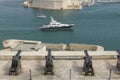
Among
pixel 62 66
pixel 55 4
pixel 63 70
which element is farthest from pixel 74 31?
pixel 63 70

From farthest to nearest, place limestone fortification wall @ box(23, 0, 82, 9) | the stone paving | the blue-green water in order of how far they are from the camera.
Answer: limestone fortification wall @ box(23, 0, 82, 9), the blue-green water, the stone paving

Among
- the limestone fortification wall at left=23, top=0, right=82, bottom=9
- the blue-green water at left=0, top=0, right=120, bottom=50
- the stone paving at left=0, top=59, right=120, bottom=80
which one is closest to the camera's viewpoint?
the stone paving at left=0, top=59, right=120, bottom=80

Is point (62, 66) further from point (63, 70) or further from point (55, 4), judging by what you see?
point (55, 4)

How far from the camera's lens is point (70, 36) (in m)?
61.1

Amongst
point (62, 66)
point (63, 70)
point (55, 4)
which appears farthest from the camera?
point (55, 4)

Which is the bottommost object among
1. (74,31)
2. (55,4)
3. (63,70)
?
(74,31)

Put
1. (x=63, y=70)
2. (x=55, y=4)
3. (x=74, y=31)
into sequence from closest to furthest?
(x=63, y=70), (x=74, y=31), (x=55, y=4)

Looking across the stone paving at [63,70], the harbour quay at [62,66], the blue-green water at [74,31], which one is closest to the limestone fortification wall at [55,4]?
the blue-green water at [74,31]

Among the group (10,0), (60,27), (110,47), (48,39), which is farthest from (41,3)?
(110,47)

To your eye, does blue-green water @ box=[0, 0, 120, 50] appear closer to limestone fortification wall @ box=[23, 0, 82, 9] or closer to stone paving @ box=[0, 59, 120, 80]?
limestone fortification wall @ box=[23, 0, 82, 9]

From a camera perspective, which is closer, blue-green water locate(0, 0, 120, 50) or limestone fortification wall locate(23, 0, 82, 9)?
blue-green water locate(0, 0, 120, 50)

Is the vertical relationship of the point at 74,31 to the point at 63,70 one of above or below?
below

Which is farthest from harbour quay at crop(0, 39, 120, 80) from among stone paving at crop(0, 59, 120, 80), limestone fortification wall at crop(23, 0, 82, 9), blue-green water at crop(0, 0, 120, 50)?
limestone fortification wall at crop(23, 0, 82, 9)

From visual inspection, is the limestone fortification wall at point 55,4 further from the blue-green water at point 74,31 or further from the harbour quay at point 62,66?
the harbour quay at point 62,66
